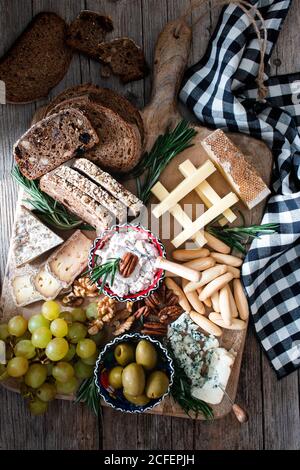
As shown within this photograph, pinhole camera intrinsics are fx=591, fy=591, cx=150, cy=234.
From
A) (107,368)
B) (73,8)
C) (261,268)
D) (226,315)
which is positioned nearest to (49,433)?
(107,368)

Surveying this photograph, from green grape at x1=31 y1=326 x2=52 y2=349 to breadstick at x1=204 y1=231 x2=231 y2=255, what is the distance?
0.62 m

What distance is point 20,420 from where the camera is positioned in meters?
2.18

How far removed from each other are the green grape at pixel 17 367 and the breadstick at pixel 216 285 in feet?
2.10

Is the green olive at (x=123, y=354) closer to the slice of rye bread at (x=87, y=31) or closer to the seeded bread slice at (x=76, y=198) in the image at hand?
the seeded bread slice at (x=76, y=198)

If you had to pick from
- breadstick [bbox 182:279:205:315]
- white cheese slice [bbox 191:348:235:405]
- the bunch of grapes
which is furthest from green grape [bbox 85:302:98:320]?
white cheese slice [bbox 191:348:235:405]

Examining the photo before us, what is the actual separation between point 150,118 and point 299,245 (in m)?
0.70

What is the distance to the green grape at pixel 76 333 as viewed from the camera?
1.97 m

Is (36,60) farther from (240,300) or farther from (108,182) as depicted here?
(240,300)

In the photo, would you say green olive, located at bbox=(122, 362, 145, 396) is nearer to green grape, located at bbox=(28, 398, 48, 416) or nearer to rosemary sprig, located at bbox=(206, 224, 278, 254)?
green grape, located at bbox=(28, 398, 48, 416)

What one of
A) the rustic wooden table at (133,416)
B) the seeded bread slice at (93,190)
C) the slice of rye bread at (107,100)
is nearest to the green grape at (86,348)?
the rustic wooden table at (133,416)

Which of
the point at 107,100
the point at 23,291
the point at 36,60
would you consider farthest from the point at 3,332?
the point at 36,60

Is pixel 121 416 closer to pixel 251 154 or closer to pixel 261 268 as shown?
pixel 261 268

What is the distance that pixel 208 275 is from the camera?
6.60ft

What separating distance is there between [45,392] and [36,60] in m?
1.15
